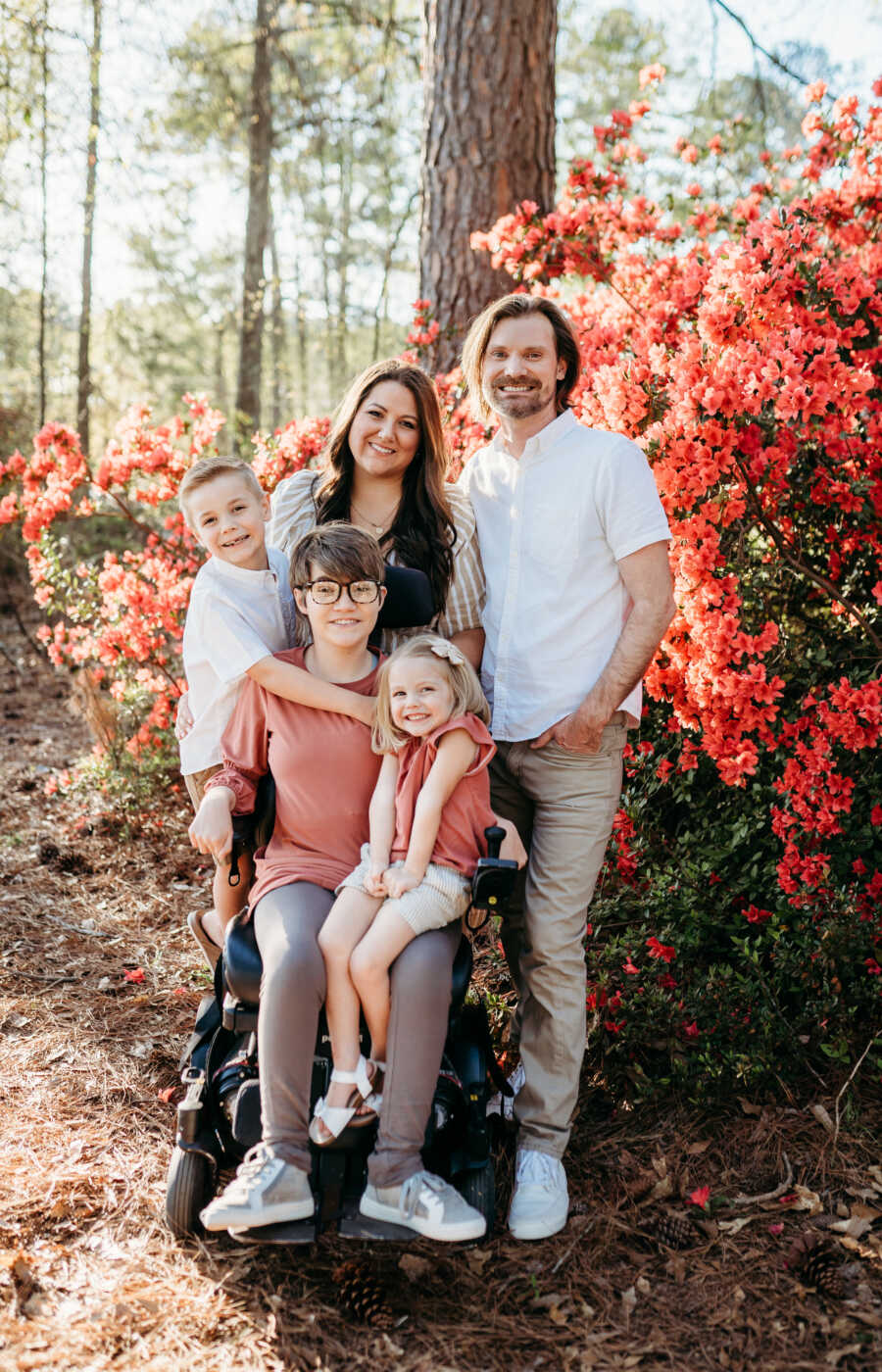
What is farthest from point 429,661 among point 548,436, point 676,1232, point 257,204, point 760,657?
point 257,204

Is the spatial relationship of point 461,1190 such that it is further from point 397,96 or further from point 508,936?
point 397,96

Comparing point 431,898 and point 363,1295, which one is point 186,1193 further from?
point 431,898

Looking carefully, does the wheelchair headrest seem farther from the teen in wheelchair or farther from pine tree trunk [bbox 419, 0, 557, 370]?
pine tree trunk [bbox 419, 0, 557, 370]

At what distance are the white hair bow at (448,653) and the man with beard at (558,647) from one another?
27 centimetres

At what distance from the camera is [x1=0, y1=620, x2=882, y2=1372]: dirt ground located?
2.16 metres

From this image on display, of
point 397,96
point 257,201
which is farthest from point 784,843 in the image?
point 397,96

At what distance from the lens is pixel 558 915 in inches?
108

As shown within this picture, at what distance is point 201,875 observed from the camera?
4.80 metres

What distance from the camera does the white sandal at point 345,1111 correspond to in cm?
229

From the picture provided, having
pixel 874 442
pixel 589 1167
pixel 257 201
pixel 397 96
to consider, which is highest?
pixel 397 96

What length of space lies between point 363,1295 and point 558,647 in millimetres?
1595

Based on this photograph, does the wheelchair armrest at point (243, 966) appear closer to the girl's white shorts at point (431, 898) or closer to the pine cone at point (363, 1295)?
the girl's white shorts at point (431, 898)

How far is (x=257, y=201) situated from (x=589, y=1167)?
11.1 meters

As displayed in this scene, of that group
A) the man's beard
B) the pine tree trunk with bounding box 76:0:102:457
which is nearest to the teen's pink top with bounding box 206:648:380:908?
the man's beard
